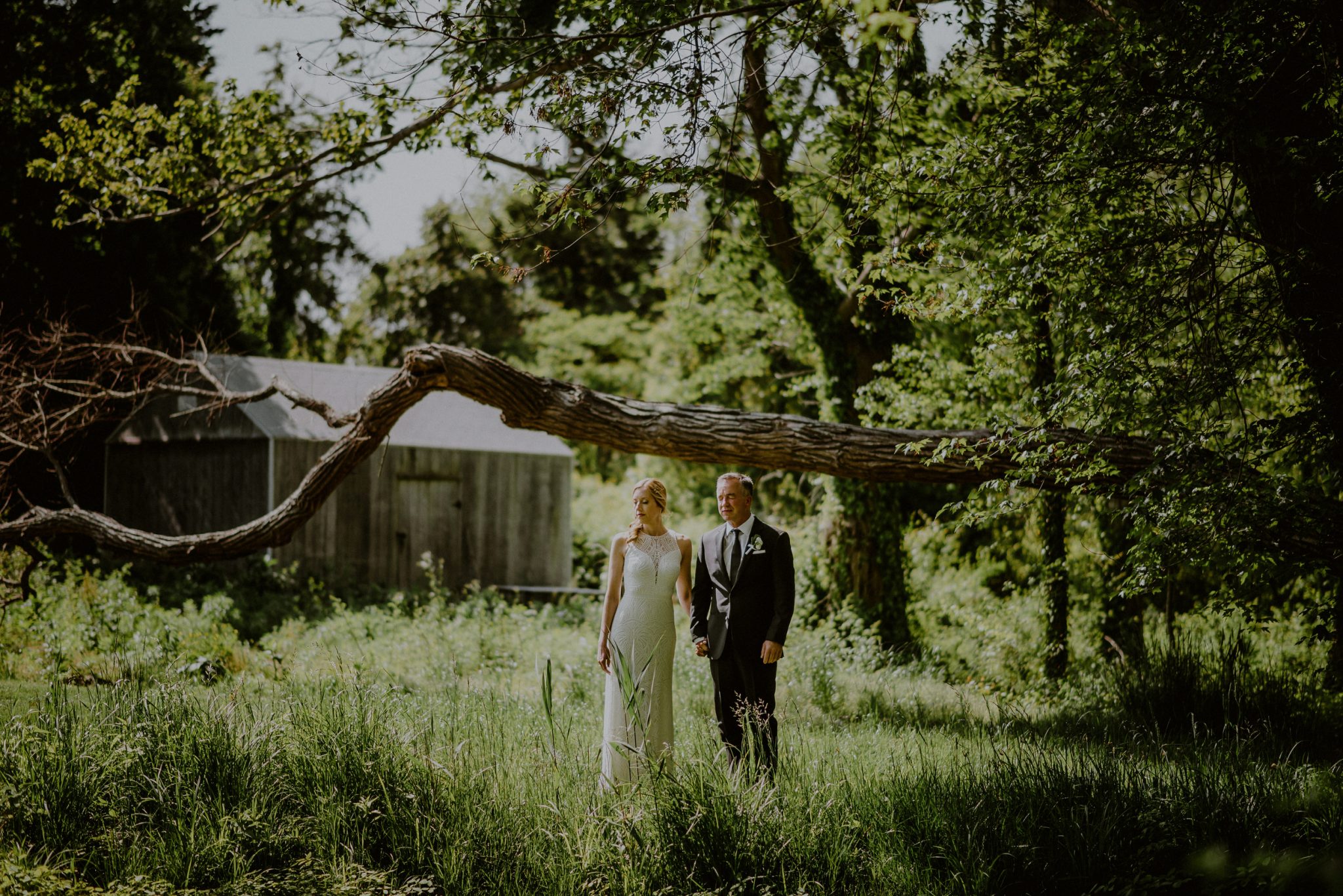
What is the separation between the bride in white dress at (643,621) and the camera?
603 centimetres

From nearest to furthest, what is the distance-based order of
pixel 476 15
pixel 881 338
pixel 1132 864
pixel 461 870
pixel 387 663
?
pixel 1132 864
pixel 461 870
pixel 476 15
pixel 387 663
pixel 881 338

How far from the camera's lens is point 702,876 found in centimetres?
467

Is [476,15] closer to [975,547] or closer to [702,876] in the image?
[702,876]

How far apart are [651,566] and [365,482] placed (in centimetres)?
1428

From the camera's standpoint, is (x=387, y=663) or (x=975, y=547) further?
(x=975, y=547)

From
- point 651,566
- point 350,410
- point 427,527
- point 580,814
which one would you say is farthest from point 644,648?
point 350,410

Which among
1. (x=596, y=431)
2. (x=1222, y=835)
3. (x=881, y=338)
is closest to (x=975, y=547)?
(x=881, y=338)

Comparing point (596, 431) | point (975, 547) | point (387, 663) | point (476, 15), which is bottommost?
point (387, 663)

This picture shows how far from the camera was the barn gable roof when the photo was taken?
61.4ft

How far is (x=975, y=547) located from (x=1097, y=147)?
9.97 meters

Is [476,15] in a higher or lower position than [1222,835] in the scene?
higher

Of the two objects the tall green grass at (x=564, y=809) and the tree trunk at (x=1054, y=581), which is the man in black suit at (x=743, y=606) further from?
the tree trunk at (x=1054, y=581)

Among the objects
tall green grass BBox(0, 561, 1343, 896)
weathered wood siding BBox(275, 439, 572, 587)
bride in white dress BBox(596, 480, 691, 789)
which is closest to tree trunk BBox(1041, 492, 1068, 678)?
tall green grass BBox(0, 561, 1343, 896)

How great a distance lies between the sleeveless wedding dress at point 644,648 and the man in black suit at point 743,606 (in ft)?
0.89
